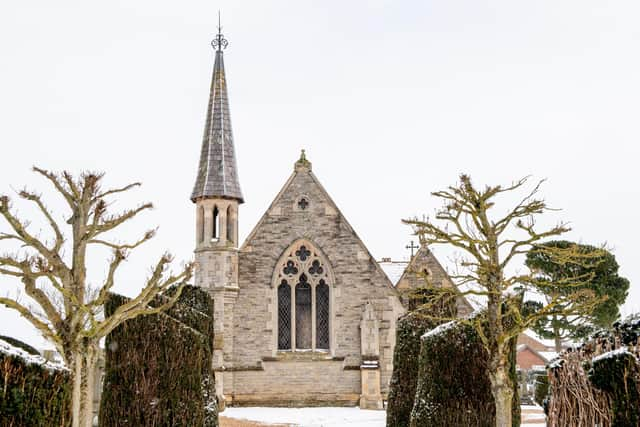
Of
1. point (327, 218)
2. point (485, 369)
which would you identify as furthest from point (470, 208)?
point (327, 218)

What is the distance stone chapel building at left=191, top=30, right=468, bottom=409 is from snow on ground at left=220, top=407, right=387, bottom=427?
748mm

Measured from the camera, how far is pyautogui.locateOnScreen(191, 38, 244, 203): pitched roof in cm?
2833

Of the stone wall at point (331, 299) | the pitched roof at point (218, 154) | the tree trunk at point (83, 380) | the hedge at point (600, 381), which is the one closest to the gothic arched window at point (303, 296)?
the stone wall at point (331, 299)

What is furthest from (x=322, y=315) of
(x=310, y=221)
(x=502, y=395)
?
(x=502, y=395)

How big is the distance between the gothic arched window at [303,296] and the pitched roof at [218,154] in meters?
2.95

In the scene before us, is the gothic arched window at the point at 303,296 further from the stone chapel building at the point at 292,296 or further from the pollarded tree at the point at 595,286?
the pollarded tree at the point at 595,286

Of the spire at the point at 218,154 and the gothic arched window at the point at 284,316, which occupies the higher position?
the spire at the point at 218,154

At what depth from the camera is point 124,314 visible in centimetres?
1250

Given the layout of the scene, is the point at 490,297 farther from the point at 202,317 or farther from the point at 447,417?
the point at 202,317

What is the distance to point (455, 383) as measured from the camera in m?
15.1

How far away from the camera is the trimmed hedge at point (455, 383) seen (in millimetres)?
14836

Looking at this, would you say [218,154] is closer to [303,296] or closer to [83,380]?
[303,296]

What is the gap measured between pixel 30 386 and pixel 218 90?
862 inches

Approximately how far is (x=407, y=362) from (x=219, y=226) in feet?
37.4
